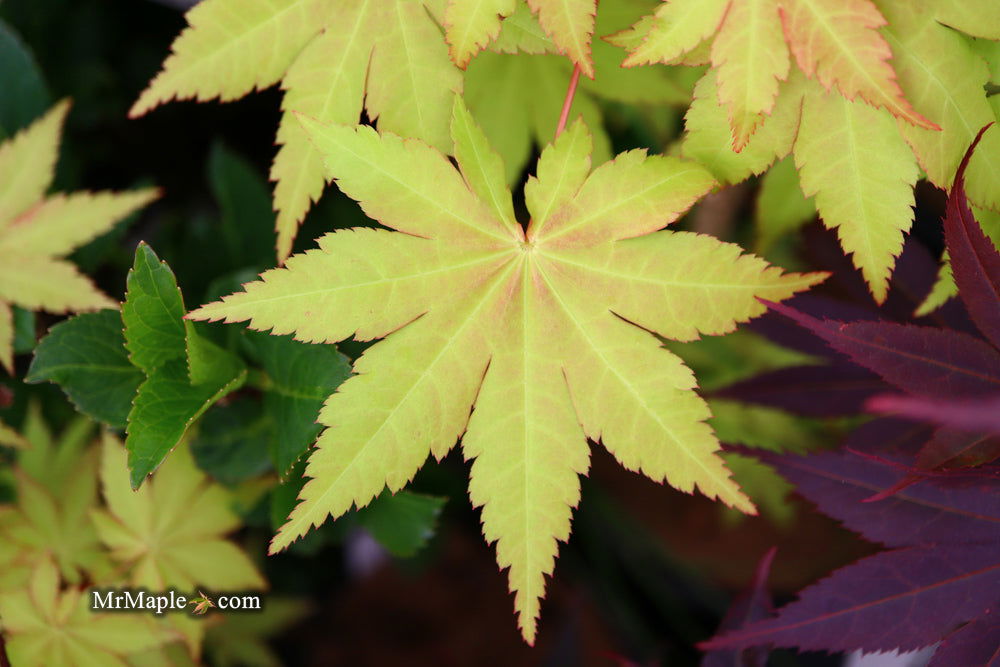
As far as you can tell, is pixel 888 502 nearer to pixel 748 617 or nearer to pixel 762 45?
pixel 748 617

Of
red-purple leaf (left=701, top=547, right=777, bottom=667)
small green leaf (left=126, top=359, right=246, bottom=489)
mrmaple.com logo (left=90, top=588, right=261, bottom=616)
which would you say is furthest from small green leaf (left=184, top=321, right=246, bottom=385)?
red-purple leaf (left=701, top=547, right=777, bottom=667)

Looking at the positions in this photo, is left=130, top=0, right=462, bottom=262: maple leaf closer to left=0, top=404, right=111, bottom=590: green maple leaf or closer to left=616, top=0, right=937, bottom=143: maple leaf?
left=616, top=0, right=937, bottom=143: maple leaf

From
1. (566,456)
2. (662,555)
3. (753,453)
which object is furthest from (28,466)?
(662,555)

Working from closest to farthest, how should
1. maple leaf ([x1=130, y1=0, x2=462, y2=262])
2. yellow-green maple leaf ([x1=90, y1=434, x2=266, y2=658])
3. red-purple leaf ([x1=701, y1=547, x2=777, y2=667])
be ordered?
maple leaf ([x1=130, y1=0, x2=462, y2=262]) < red-purple leaf ([x1=701, y1=547, x2=777, y2=667]) < yellow-green maple leaf ([x1=90, y1=434, x2=266, y2=658])

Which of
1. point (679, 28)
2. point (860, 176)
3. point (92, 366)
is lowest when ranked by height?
point (92, 366)

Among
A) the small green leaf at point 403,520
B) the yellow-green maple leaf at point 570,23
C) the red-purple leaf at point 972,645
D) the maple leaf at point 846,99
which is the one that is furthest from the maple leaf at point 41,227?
the red-purple leaf at point 972,645

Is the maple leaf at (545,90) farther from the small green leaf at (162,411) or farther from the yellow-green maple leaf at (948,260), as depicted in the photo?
the small green leaf at (162,411)

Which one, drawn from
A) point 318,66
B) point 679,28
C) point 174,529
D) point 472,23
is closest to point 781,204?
point 679,28
